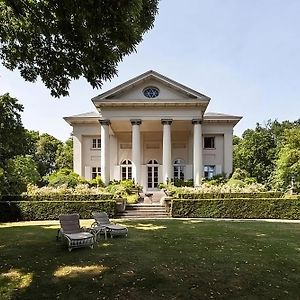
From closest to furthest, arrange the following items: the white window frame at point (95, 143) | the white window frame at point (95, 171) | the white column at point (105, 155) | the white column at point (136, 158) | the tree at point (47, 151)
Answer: the white column at point (136, 158), the white column at point (105, 155), the white window frame at point (95, 171), the white window frame at point (95, 143), the tree at point (47, 151)

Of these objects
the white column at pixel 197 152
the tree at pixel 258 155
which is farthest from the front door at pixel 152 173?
the tree at pixel 258 155

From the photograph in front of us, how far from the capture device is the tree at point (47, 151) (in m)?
60.1

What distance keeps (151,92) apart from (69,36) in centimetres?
2385

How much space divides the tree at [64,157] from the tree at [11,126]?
42342 millimetres

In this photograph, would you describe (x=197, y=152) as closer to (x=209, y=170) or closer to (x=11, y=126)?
(x=209, y=170)

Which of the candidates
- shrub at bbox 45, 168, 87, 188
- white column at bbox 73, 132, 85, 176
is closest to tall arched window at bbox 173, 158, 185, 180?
white column at bbox 73, 132, 85, 176

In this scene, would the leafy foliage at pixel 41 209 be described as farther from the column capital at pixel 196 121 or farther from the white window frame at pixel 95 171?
the white window frame at pixel 95 171

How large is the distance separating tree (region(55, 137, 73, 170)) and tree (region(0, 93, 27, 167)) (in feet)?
139

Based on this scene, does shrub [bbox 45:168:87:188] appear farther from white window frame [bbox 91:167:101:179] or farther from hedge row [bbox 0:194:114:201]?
hedge row [bbox 0:194:114:201]

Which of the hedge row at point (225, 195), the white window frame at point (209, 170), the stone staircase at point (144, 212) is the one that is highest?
the white window frame at point (209, 170)

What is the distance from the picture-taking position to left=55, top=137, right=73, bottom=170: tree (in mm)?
54750

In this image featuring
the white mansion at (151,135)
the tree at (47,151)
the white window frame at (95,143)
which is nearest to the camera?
the white mansion at (151,135)

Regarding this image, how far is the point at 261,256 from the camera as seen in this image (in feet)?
29.5

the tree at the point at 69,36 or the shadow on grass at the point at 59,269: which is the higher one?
the tree at the point at 69,36
